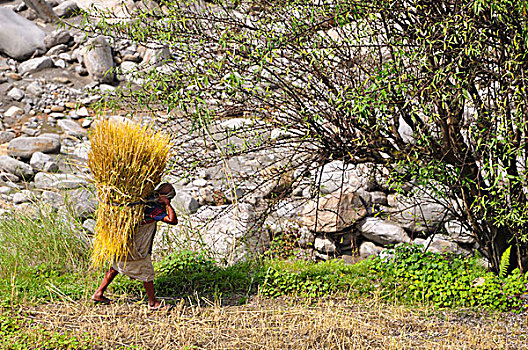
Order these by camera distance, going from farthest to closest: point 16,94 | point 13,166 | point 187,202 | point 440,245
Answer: point 16,94 → point 13,166 → point 187,202 → point 440,245

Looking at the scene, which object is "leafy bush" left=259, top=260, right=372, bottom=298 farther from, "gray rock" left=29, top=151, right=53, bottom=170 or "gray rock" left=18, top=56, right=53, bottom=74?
"gray rock" left=18, top=56, right=53, bottom=74

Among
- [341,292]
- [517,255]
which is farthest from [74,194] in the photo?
[517,255]

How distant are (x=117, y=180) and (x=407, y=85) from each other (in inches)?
87.0

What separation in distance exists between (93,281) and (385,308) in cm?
245

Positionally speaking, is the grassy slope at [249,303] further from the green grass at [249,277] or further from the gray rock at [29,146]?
the gray rock at [29,146]

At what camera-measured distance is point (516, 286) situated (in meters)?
4.54

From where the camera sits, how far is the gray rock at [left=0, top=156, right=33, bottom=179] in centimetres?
791

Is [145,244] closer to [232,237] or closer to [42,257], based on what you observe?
[42,257]

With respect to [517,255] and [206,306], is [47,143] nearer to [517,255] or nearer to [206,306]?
[206,306]

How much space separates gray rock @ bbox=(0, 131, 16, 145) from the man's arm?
5796 mm

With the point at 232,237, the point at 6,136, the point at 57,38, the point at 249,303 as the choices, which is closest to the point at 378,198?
the point at 232,237

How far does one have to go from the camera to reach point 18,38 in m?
10.7

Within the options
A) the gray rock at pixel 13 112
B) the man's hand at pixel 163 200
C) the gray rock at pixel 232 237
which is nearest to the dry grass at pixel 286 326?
the man's hand at pixel 163 200

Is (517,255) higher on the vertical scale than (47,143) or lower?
lower
